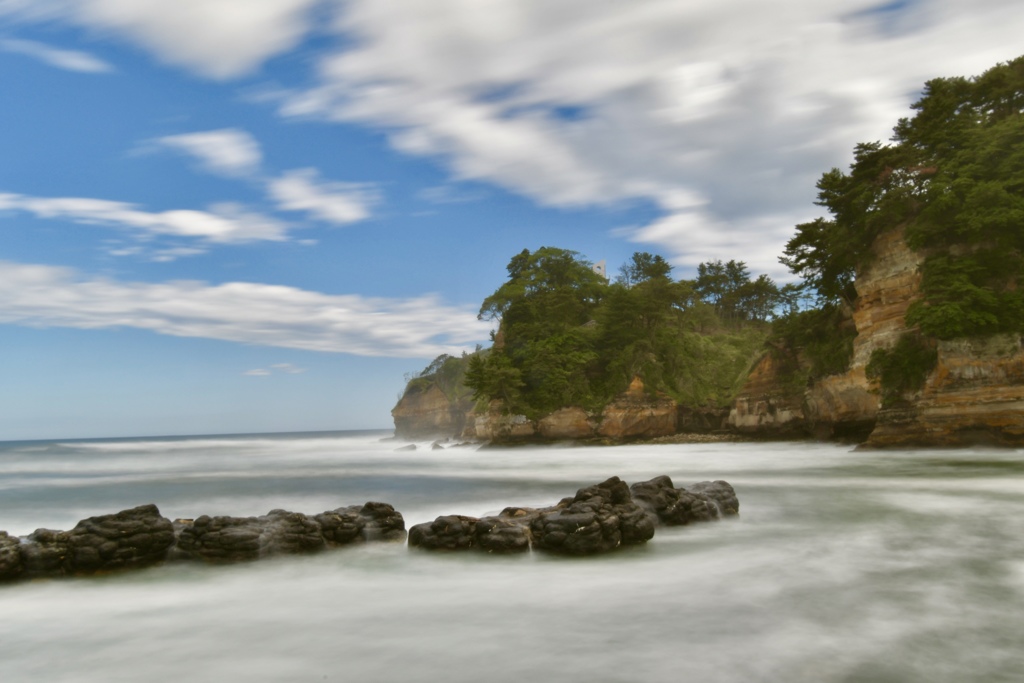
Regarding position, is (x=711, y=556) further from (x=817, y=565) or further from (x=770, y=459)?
(x=770, y=459)

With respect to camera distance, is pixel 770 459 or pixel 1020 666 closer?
pixel 1020 666

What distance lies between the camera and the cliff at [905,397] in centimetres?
1864

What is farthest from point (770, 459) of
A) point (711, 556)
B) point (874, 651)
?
point (874, 651)

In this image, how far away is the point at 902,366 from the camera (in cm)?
2133

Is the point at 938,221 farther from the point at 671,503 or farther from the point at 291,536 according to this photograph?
the point at 291,536

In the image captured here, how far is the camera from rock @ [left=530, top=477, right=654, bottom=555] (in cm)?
711

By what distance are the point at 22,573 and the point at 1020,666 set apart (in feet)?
28.4

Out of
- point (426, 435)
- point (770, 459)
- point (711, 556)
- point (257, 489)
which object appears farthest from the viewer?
point (426, 435)

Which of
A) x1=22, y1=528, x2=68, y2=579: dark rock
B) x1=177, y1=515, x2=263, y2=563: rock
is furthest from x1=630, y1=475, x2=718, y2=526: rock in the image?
x1=22, y1=528, x2=68, y2=579: dark rock

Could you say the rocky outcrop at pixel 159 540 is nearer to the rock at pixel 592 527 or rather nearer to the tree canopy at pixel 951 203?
the rock at pixel 592 527

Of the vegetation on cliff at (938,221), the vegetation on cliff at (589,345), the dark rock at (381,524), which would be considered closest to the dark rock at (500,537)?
the dark rock at (381,524)

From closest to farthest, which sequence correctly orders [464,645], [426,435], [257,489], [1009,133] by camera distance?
[464,645] < [257,489] < [1009,133] < [426,435]

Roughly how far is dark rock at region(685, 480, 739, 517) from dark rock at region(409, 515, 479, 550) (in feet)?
12.8

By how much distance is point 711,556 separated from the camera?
23.1 ft
